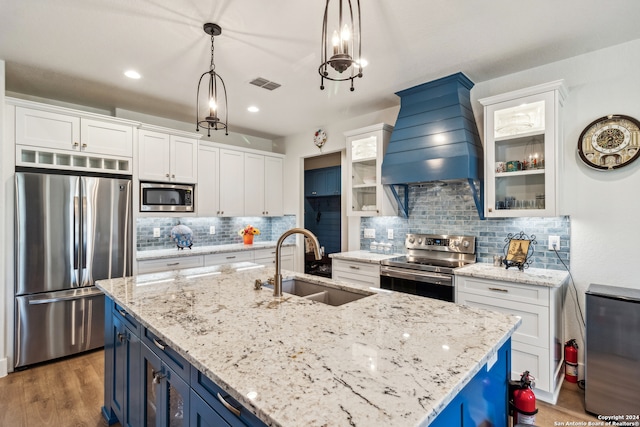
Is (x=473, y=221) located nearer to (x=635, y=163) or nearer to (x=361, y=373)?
(x=635, y=163)

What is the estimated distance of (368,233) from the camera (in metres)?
4.11

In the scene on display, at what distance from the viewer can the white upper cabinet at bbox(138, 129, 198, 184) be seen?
373 cm

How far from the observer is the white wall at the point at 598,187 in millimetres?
2430

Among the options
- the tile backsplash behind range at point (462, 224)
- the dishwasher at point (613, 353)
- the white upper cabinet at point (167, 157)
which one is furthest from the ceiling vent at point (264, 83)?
the dishwasher at point (613, 353)

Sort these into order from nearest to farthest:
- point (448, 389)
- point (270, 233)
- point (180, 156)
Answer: point (448, 389) → point (180, 156) → point (270, 233)

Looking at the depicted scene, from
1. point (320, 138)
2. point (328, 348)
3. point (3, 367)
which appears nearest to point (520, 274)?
point (328, 348)

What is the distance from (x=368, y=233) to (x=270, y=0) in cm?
280

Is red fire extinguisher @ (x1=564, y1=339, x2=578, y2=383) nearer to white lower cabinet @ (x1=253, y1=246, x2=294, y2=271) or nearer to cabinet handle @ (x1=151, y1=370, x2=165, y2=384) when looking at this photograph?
cabinet handle @ (x1=151, y1=370, x2=165, y2=384)

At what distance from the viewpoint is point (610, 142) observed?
97.8 inches

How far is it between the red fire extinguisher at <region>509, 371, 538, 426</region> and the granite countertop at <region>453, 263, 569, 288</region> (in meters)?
1.02

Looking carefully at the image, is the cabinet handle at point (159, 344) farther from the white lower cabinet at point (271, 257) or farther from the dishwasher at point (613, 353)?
the white lower cabinet at point (271, 257)

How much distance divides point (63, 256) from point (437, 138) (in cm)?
371

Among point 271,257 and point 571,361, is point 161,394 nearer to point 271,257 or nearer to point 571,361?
point 571,361

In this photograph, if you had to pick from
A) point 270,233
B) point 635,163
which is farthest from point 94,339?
point 635,163
